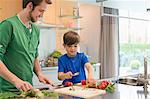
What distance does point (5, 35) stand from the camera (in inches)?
56.4

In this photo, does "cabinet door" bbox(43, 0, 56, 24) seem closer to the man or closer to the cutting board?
the man

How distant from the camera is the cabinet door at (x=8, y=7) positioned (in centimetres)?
332

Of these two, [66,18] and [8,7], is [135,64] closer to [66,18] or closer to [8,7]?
[66,18]

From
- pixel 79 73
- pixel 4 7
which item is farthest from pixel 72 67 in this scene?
pixel 4 7

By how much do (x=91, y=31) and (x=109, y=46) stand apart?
27.4 inches


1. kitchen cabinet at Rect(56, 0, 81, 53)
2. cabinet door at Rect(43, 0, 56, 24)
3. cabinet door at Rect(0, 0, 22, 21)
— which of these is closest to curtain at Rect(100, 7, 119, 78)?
kitchen cabinet at Rect(56, 0, 81, 53)

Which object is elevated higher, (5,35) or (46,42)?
(5,35)

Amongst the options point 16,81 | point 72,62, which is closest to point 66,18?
point 72,62

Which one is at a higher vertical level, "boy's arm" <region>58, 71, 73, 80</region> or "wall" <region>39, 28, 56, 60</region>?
"wall" <region>39, 28, 56, 60</region>

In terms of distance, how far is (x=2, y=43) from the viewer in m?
1.42

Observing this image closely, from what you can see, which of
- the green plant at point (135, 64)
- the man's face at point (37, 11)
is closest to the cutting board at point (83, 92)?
the man's face at point (37, 11)

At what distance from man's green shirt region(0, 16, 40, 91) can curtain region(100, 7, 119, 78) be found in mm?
4163

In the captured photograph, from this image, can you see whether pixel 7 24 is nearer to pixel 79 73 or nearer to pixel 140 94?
pixel 79 73

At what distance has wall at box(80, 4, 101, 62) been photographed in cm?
580
